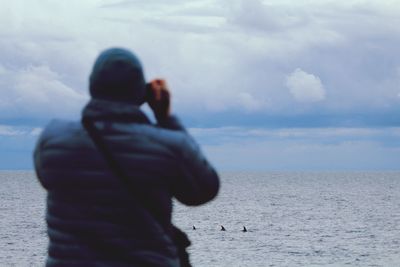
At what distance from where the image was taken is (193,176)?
10.5 feet

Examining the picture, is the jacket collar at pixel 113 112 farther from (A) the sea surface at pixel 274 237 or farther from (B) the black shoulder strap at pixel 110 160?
(A) the sea surface at pixel 274 237

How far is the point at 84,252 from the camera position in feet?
10.4

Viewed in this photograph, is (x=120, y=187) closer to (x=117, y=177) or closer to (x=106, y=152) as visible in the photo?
(x=117, y=177)

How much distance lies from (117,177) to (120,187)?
0.04 metres

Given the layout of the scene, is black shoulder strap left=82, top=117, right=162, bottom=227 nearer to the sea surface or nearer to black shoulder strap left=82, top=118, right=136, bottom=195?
black shoulder strap left=82, top=118, right=136, bottom=195

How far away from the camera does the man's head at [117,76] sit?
326cm

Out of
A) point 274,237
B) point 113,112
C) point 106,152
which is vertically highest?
point 113,112

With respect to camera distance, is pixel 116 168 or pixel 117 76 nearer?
pixel 116 168

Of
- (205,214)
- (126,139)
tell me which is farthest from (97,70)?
(205,214)

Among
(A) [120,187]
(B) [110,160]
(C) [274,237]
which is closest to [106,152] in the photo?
(B) [110,160]

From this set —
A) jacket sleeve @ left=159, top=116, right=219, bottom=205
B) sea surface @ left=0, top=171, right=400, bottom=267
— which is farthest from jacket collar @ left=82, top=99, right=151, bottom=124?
sea surface @ left=0, top=171, right=400, bottom=267

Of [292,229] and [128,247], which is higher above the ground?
[128,247]

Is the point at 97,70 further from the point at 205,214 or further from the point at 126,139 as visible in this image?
the point at 205,214

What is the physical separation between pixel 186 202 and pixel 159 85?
511 mm
